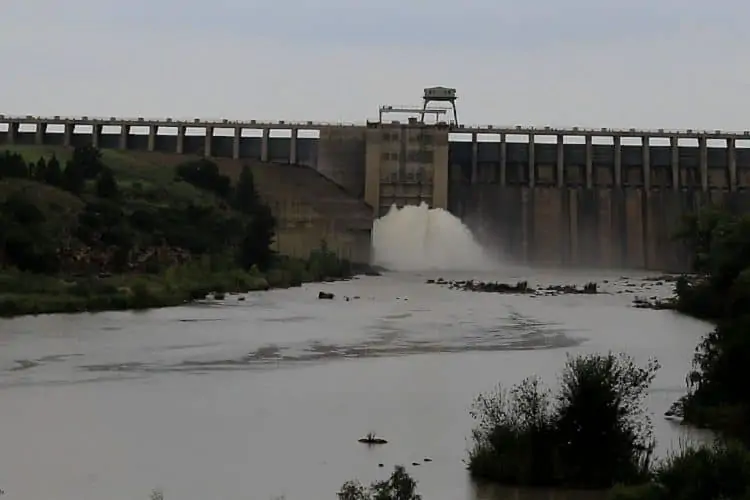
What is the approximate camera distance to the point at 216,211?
Answer: 63.2m

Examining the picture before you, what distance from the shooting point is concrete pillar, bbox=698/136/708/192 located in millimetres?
78562

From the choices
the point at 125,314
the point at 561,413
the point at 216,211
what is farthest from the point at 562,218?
the point at 561,413

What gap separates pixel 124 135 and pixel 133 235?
102ft

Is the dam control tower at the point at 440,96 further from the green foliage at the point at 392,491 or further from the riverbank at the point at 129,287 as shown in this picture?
the green foliage at the point at 392,491

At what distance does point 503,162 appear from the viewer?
79.8m

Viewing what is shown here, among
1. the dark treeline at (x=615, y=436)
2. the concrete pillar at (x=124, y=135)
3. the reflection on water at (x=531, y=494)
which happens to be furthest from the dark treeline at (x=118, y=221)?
the reflection on water at (x=531, y=494)

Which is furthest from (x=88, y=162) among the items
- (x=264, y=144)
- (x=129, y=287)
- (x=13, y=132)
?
(x=13, y=132)

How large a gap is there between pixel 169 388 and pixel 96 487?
8.47 metres

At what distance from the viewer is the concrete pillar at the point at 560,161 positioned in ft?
260

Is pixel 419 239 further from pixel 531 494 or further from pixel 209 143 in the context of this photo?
pixel 531 494

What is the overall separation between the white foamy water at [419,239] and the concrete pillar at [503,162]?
4.09 metres

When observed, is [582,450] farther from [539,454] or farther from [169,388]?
[169,388]

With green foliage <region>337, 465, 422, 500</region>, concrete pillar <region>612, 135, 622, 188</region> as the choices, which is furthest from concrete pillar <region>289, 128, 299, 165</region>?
green foliage <region>337, 465, 422, 500</region>

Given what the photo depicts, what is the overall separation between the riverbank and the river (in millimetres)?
1420
